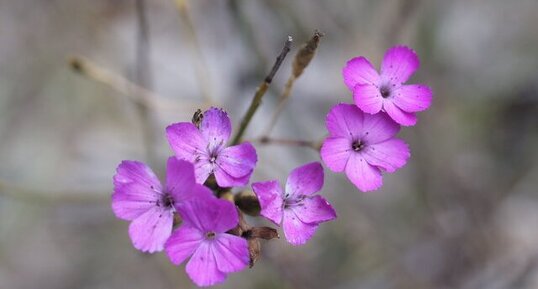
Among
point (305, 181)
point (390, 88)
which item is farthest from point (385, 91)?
point (305, 181)

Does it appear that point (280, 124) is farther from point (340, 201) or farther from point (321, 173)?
point (321, 173)

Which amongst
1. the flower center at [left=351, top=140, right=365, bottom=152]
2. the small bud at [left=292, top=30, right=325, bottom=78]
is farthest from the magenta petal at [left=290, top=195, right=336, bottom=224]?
the small bud at [left=292, top=30, right=325, bottom=78]

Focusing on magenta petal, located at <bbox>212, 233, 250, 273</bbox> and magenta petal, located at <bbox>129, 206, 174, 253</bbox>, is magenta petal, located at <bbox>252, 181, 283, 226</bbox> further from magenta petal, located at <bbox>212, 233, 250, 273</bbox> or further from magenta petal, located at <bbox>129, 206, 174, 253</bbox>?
magenta petal, located at <bbox>129, 206, 174, 253</bbox>

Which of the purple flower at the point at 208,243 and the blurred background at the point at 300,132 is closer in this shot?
the purple flower at the point at 208,243

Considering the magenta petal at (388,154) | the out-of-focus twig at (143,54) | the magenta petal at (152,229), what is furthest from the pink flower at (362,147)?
the out-of-focus twig at (143,54)

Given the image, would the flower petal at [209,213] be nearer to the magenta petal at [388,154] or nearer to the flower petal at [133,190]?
the flower petal at [133,190]

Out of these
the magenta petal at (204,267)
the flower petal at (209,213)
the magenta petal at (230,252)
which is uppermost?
the flower petal at (209,213)
